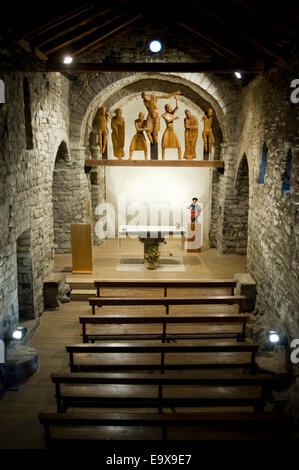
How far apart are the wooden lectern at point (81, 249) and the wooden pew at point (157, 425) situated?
564cm

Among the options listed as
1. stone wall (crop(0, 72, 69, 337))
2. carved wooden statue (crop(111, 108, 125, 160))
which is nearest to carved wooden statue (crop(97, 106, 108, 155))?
carved wooden statue (crop(111, 108, 125, 160))

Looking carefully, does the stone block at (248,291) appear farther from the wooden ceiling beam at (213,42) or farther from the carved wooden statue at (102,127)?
the carved wooden statue at (102,127)

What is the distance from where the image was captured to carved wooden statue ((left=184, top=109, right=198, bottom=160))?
12016mm

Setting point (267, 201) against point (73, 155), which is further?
point (73, 155)

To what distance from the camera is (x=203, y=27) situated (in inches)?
341

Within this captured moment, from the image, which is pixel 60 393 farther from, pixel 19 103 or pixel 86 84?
pixel 86 84

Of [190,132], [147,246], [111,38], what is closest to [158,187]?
[190,132]

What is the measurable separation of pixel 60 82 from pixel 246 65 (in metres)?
4.75

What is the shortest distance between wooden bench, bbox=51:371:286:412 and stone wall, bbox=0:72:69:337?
74.7 inches

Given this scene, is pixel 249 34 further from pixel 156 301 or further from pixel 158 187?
pixel 158 187

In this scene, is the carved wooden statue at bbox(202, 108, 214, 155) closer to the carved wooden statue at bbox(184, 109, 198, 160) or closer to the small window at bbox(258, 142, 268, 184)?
the carved wooden statue at bbox(184, 109, 198, 160)

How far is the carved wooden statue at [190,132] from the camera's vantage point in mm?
12016

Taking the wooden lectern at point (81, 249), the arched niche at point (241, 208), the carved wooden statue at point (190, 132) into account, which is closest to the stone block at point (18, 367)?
the wooden lectern at point (81, 249)

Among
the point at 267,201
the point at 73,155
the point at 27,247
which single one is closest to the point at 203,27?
the point at 267,201
